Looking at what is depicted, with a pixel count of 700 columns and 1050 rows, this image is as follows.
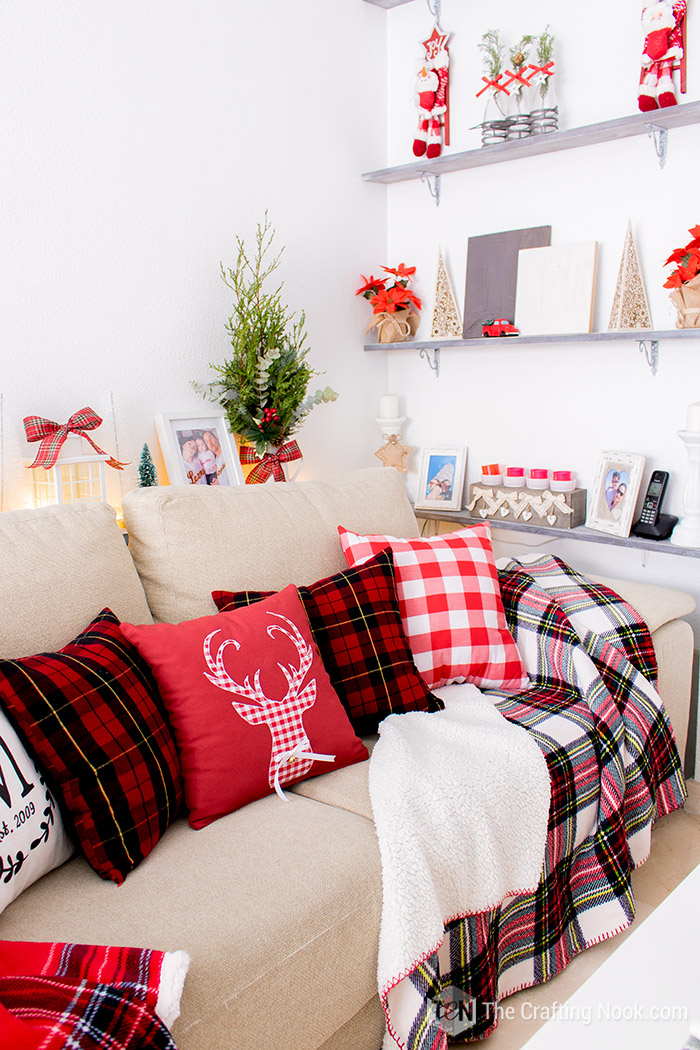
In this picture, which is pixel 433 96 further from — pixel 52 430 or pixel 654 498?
pixel 52 430

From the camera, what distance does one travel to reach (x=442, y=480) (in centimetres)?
295

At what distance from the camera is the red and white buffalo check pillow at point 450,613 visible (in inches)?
75.1

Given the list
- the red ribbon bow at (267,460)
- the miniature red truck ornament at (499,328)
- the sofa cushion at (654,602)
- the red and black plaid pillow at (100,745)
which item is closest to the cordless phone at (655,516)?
the sofa cushion at (654,602)

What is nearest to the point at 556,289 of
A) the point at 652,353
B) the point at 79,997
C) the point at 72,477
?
the point at 652,353

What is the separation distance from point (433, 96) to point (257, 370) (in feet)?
3.92

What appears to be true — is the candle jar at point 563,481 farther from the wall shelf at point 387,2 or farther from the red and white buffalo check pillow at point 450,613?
the wall shelf at point 387,2

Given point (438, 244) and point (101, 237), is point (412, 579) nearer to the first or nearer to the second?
point (101, 237)

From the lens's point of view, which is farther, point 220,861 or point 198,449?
point 198,449

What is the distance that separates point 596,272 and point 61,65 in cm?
160

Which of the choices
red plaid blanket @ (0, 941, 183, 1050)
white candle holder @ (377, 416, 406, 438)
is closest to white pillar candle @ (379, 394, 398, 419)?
white candle holder @ (377, 416, 406, 438)

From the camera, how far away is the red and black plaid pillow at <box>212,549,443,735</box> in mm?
1724

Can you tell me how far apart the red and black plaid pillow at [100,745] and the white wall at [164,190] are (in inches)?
35.0

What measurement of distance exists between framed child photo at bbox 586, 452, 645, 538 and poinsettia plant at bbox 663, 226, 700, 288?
0.51 meters

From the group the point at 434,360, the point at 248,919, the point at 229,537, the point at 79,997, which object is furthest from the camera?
the point at 434,360
